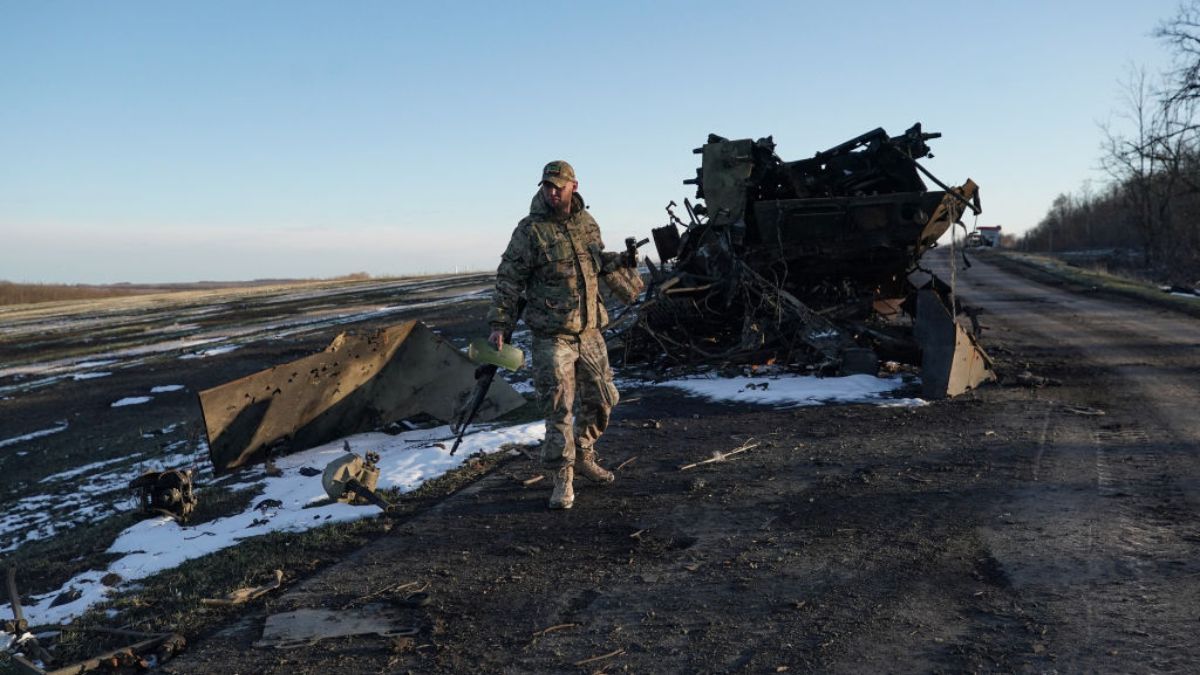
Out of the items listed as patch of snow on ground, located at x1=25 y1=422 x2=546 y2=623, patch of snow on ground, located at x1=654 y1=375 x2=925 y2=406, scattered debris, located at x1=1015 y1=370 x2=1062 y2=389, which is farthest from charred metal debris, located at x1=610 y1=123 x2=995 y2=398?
patch of snow on ground, located at x1=25 y1=422 x2=546 y2=623

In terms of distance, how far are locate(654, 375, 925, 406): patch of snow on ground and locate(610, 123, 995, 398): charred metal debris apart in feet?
1.32

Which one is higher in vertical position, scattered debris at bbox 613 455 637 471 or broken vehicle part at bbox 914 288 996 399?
broken vehicle part at bbox 914 288 996 399

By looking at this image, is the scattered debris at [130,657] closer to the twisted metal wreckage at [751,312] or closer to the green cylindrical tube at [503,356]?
the green cylindrical tube at [503,356]

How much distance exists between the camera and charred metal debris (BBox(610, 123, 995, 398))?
10398 mm

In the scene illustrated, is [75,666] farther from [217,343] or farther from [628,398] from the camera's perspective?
[217,343]

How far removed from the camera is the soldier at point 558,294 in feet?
16.8

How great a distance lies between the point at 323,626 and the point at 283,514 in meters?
2.28

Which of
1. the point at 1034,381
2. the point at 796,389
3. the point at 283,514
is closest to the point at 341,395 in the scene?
the point at 283,514

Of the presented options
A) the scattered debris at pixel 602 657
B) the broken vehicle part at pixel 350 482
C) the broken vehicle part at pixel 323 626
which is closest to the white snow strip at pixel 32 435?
the broken vehicle part at pixel 350 482

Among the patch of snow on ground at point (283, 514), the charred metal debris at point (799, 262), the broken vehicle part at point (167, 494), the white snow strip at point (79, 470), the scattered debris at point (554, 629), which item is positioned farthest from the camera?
the charred metal debris at point (799, 262)

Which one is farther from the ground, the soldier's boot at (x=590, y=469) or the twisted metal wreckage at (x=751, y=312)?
the twisted metal wreckage at (x=751, y=312)

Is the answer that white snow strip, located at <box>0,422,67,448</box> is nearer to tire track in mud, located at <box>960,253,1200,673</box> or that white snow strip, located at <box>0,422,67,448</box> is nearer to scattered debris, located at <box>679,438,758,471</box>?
scattered debris, located at <box>679,438,758,471</box>

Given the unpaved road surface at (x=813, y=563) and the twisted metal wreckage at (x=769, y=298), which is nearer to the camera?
the unpaved road surface at (x=813, y=563)

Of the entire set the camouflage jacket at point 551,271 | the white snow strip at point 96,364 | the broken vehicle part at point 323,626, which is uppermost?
the camouflage jacket at point 551,271
